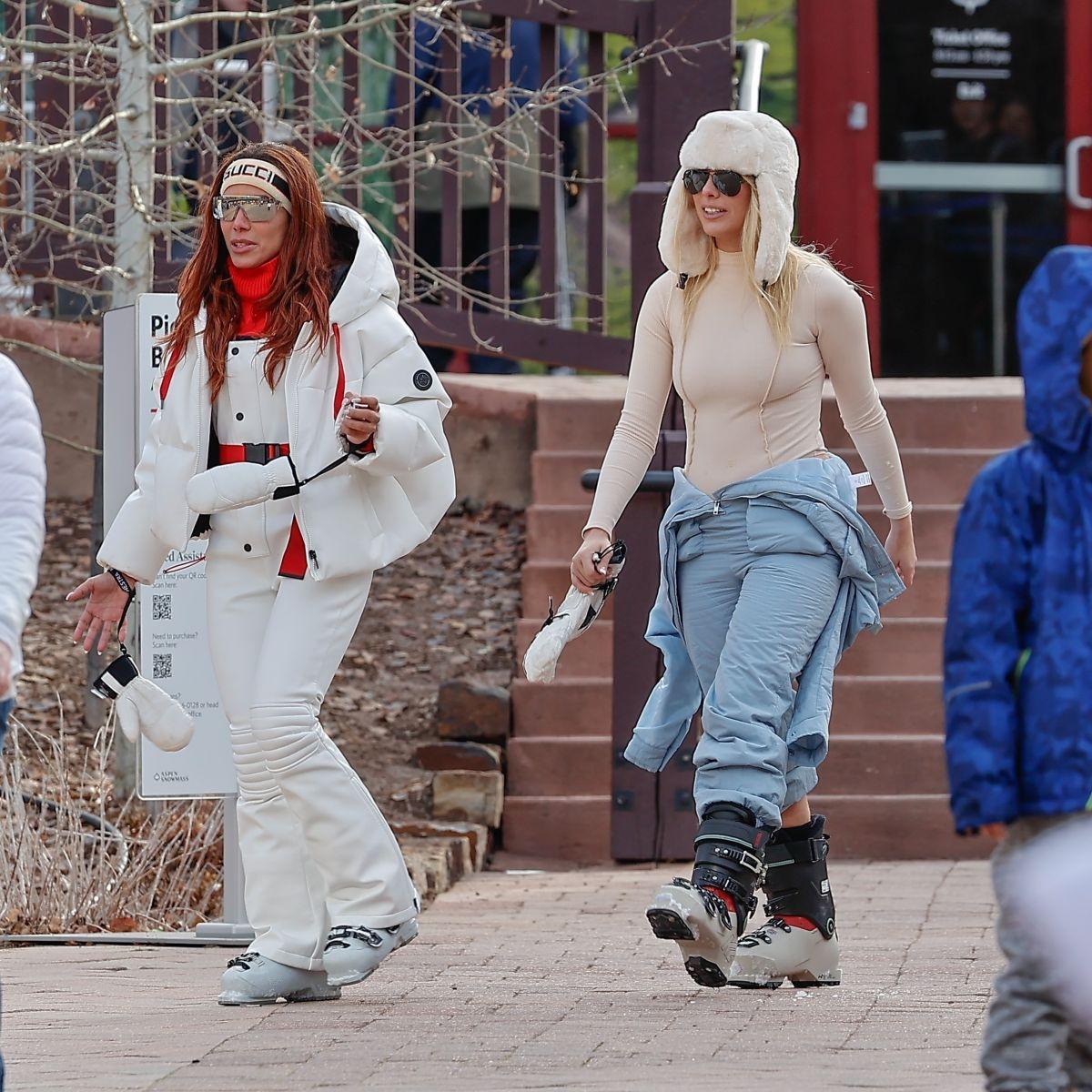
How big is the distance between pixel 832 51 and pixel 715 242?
7.53 m

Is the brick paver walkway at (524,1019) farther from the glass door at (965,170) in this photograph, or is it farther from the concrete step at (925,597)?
the glass door at (965,170)

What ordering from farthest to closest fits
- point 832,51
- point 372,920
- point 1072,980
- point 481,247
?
point 832,51
point 481,247
point 372,920
point 1072,980

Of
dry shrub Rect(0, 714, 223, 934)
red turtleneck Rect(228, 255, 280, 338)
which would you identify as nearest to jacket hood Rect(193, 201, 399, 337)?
red turtleneck Rect(228, 255, 280, 338)

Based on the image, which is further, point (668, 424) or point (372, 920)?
point (668, 424)

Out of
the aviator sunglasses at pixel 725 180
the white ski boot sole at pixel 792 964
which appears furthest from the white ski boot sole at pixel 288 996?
the aviator sunglasses at pixel 725 180

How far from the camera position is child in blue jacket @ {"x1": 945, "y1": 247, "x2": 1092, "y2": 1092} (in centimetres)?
330

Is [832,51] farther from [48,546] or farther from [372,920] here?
[372,920]

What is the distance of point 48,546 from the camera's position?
10.0 metres

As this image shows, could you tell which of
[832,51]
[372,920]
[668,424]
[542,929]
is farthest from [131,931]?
[832,51]

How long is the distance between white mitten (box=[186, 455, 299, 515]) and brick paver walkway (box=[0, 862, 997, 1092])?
1.09 meters

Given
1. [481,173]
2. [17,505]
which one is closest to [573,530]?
[481,173]

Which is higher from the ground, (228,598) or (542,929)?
(228,598)

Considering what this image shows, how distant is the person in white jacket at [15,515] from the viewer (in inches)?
139

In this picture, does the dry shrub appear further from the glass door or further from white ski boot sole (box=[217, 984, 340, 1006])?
the glass door
